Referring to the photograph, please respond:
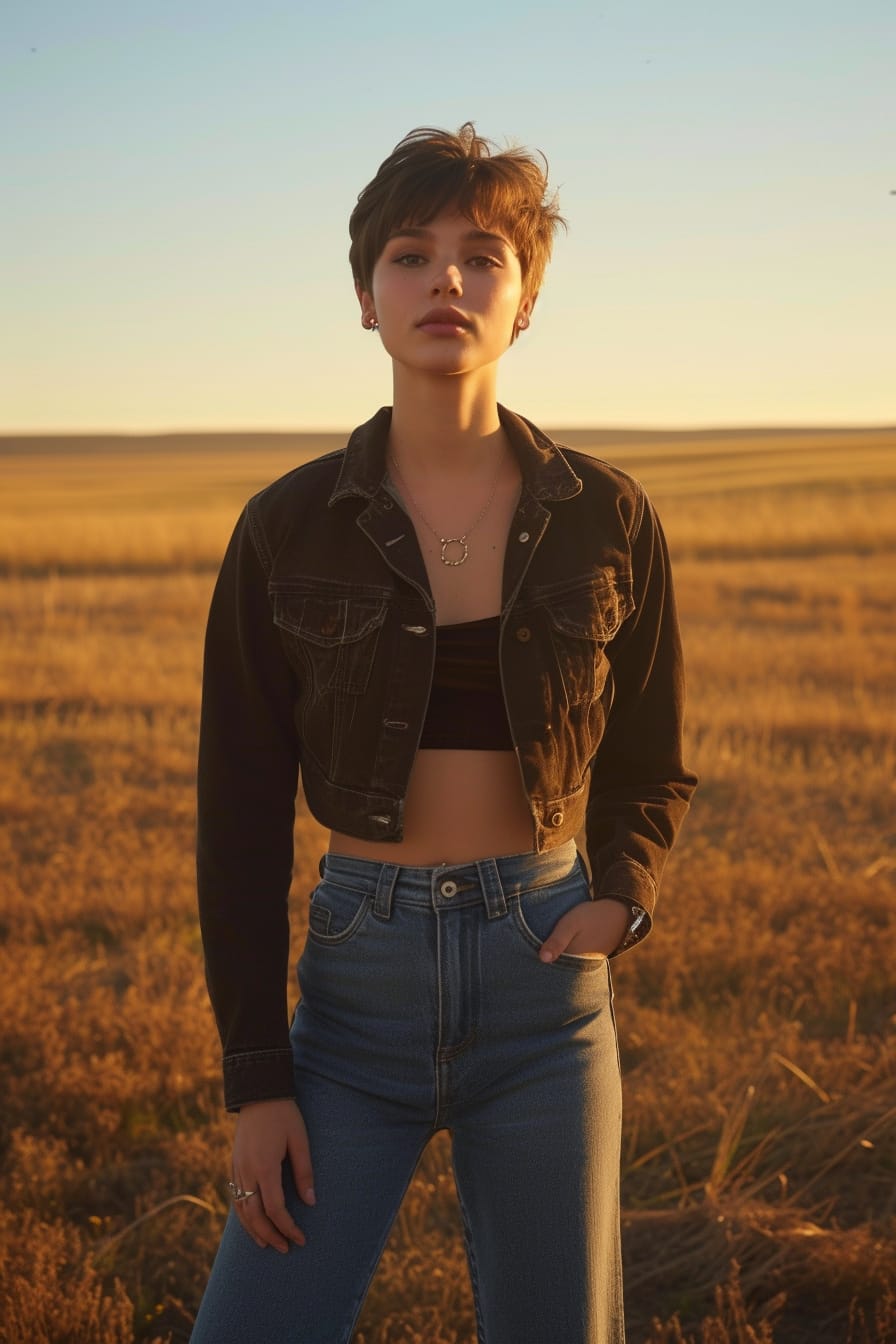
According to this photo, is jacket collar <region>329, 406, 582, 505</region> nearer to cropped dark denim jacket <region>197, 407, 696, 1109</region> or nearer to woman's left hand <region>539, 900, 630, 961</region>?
cropped dark denim jacket <region>197, 407, 696, 1109</region>

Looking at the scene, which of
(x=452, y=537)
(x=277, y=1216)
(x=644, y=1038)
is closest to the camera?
(x=277, y=1216)

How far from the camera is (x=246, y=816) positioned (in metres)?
2.14

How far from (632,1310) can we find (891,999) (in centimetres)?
219

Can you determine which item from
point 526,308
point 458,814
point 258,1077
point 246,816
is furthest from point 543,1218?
point 526,308

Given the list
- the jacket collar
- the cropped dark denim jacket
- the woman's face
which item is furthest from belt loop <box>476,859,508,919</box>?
the woman's face

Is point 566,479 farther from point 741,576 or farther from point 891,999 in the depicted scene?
point 741,576

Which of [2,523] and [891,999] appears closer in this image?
[891,999]

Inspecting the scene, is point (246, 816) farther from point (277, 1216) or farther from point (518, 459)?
point (518, 459)

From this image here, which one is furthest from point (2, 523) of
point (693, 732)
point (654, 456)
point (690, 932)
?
point (654, 456)

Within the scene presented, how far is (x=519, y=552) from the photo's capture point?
7.26 feet

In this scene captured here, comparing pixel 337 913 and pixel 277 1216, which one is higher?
pixel 337 913

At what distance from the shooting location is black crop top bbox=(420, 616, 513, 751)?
7.16 feet

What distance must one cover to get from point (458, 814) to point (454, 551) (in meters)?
0.45

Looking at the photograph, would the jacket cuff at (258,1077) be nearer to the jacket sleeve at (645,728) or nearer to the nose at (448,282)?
the jacket sleeve at (645,728)
